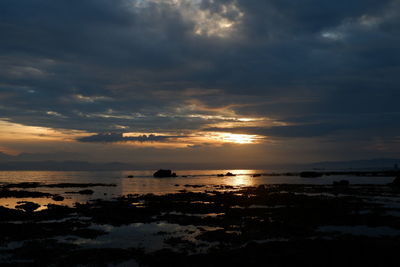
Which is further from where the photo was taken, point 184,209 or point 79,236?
point 184,209

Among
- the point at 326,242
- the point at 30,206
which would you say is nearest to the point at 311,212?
the point at 326,242

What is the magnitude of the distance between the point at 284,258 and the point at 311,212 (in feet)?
71.1

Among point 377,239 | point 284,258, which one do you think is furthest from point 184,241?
point 377,239

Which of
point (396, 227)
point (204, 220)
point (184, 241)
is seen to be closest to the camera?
point (184, 241)

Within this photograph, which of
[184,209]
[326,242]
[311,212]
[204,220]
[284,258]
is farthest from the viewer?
[184,209]

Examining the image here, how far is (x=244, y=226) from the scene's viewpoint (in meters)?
31.8

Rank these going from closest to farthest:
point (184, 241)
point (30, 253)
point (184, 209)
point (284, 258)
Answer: point (284, 258) → point (30, 253) → point (184, 241) → point (184, 209)

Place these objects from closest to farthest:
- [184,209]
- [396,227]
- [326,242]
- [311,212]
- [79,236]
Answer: [326,242], [79,236], [396,227], [311,212], [184,209]

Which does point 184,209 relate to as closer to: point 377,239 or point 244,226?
point 244,226

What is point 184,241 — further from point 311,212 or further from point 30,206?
point 30,206

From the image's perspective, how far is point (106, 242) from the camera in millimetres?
26172

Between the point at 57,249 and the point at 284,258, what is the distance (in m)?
16.1

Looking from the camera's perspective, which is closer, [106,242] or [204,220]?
[106,242]

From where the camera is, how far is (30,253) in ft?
73.2
